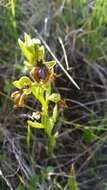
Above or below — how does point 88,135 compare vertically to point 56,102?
below

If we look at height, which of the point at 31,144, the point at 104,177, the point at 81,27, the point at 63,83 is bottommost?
the point at 104,177

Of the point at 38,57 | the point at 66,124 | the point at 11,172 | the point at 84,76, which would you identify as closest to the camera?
the point at 38,57

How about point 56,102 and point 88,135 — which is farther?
point 88,135

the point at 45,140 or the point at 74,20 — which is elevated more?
the point at 74,20

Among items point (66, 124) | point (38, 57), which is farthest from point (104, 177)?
point (38, 57)

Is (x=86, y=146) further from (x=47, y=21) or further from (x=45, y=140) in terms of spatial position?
(x=47, y=21)

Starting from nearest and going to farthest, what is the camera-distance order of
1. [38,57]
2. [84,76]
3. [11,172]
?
[38,57] → [11,172] → [84,76]

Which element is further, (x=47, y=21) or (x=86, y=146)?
(x=47, y=21)

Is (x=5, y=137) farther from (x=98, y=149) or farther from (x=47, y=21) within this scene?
(x=47, y=21)
